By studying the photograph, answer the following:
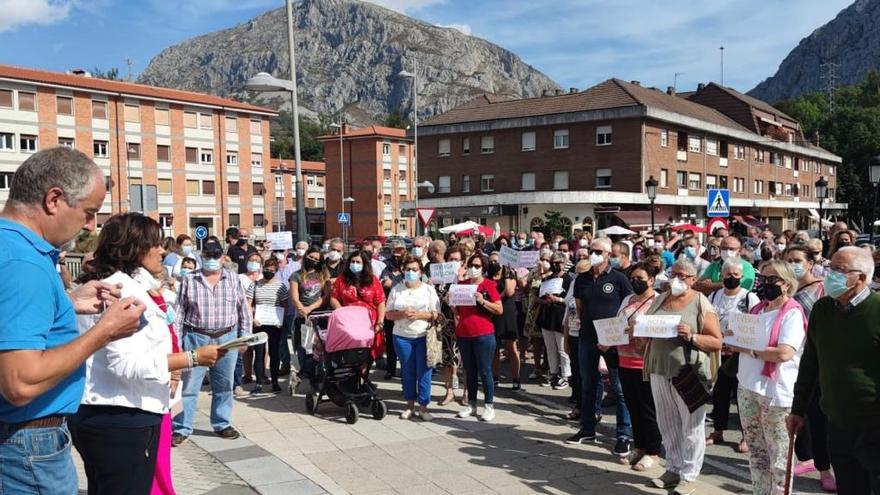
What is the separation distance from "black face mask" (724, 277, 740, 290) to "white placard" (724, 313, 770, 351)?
1.37 metres

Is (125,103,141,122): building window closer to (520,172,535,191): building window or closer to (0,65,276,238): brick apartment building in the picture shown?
(0,65,276,238): brick apartment building

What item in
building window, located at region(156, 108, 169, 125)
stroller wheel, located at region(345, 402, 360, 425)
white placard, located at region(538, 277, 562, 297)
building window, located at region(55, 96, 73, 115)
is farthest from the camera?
building window, located at region(156, 108, 169, 125)

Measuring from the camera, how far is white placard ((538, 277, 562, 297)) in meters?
9.80

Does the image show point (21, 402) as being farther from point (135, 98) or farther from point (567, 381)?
point (135, 98)

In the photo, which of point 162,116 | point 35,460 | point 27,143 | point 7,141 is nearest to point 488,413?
point 35,460

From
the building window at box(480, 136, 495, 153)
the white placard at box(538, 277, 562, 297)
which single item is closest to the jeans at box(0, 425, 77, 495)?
the white placard at box(538, 277, 562, 297)

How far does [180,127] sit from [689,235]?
53652mm

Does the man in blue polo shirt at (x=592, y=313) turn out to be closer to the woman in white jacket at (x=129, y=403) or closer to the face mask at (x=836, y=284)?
the face mask at (x=836, y=284)

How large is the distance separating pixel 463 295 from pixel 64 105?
53710mm

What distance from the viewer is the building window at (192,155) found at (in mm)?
59156

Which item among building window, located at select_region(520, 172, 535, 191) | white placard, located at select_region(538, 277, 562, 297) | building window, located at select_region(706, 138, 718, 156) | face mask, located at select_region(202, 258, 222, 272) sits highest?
building window, located at select_region(706, 138, 718, 156)

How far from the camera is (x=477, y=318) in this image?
818 cm

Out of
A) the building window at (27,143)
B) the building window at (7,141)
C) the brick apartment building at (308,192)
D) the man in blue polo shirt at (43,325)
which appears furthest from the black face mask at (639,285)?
the brick apartment building at (308,192)

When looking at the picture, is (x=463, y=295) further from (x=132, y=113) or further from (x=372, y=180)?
(x=372, y=180)
